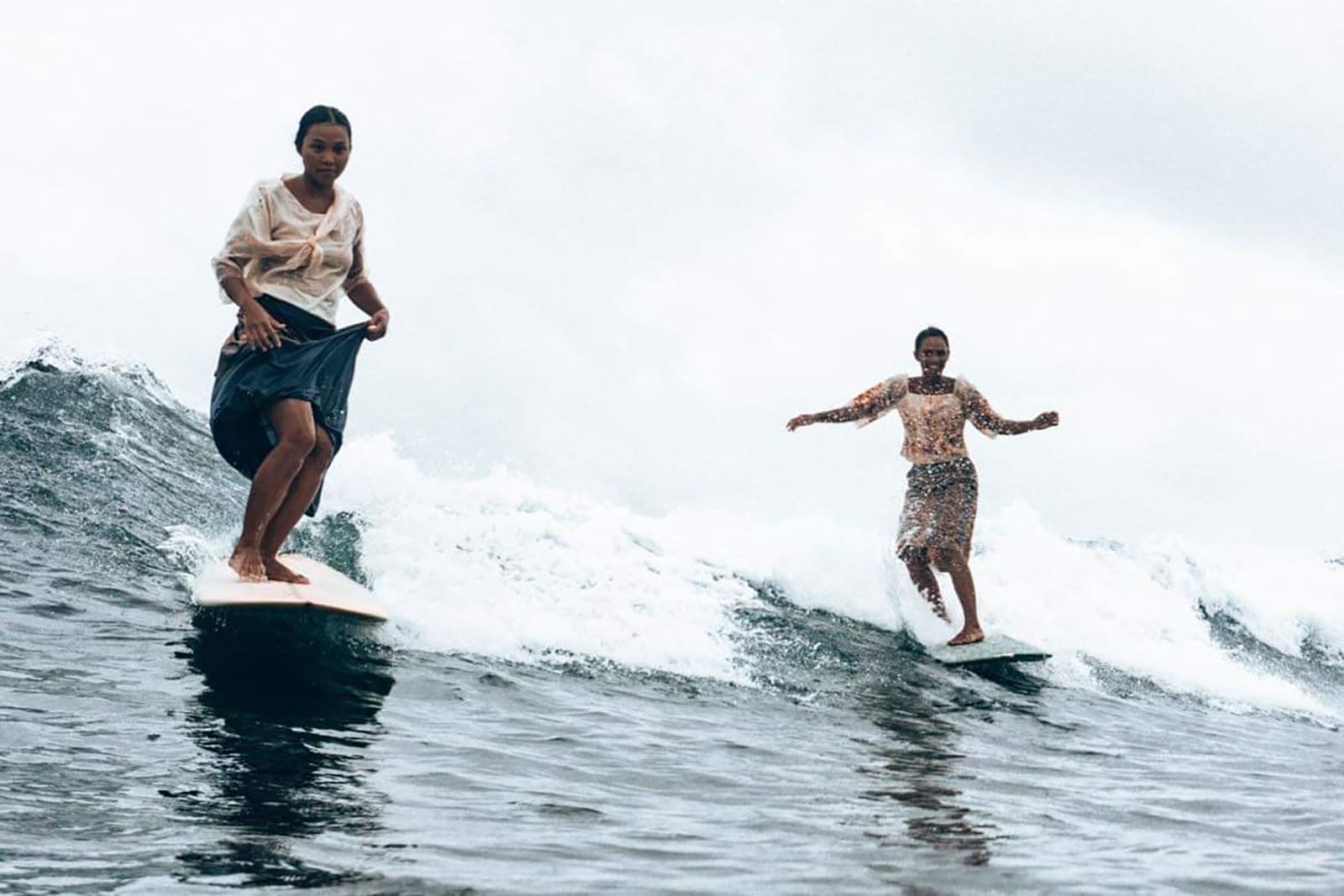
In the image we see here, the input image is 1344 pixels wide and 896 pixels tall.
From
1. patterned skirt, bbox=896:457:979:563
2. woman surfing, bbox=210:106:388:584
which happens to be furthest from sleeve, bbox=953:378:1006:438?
woman surfing, bbox=210:106:388:584

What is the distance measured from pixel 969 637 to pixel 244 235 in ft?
15.4

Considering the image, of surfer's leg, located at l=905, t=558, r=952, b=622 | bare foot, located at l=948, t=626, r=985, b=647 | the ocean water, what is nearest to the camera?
the ocean water

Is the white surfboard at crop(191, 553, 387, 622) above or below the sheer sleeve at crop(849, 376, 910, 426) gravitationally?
below

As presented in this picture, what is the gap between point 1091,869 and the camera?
3.01m

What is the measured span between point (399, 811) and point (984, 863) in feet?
4.44

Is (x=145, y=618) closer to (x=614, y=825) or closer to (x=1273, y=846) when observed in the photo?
(x=614, y=825)

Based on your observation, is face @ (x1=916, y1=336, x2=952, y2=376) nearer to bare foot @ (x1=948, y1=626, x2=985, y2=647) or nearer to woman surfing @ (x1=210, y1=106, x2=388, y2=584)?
bare foot @ (x1=948, y1=626, x2=985, y2=647)

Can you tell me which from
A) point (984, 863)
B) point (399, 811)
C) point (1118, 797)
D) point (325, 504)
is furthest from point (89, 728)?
point (325, 504)

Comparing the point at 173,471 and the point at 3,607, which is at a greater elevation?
the point at 173,471

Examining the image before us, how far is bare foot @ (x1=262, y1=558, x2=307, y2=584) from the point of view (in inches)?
223

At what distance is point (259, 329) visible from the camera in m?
5.23

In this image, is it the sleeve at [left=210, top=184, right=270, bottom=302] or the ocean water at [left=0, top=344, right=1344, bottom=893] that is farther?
the sleeve at [left=210, top=184, right=270, bottom=302]

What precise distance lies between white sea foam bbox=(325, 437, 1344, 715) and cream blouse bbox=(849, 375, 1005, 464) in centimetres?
96

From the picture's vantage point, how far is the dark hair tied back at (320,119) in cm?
534
